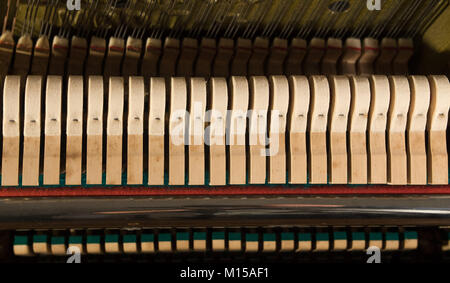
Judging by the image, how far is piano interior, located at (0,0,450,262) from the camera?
68.8 inches

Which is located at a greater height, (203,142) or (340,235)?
(203,142)

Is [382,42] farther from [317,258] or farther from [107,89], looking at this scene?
[107,89]

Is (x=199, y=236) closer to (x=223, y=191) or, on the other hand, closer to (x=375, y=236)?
(x=223, y=191)

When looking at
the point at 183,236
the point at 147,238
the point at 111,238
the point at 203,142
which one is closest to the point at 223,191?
the point at 203,142

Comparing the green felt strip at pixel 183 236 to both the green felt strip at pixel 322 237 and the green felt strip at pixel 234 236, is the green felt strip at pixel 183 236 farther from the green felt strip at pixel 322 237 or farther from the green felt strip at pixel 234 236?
the green felt strip at pixel 322 237

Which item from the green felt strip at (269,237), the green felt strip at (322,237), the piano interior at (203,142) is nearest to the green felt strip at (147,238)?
the piano interior at (203,142)

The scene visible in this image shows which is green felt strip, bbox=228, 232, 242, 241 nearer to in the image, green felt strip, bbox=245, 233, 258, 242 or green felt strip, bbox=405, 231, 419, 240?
green felt strip, bbox=245, 233, 258, 242

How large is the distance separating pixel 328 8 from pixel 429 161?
744 millimetres

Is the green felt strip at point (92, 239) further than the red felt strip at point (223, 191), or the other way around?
the green felt strip at point (92, 239)

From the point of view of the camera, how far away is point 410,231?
2.08m

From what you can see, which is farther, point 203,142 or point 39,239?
point 39,239

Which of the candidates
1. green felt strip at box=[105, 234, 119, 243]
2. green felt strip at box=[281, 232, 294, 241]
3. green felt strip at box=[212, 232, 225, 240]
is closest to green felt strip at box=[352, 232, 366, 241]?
green felt strip at box=[281, 232, 294, 241]

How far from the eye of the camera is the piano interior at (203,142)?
68.8 inches

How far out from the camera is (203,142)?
1796 mm
